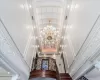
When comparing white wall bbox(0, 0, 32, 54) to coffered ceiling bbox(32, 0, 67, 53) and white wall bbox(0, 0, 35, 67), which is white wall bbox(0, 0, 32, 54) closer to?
white wall bbox(0, 0, 35, 67)

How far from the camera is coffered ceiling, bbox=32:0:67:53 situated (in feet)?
21.7

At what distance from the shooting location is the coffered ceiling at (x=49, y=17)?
660cm

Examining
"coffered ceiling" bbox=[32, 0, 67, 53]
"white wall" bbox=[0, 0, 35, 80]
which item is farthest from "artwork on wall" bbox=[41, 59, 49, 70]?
"coffered ceiling" bbox=[32, 0, 67, 53]

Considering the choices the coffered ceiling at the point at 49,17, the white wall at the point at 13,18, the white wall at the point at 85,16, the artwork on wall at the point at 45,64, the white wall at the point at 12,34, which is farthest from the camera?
the coffered ceiling at the point at 49,17

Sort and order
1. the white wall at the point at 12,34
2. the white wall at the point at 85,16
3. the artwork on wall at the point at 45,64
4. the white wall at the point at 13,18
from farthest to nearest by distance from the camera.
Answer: the artwork on wall at the point at 45,64, the white wall at the point at 85,16, the white wall at the point at 13,18, the white wall at the point at 12,34

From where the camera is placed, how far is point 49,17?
26.9 ft

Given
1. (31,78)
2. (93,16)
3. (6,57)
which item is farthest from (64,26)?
(6,57)

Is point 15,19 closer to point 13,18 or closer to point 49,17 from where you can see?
point 13,18

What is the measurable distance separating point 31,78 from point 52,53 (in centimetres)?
611

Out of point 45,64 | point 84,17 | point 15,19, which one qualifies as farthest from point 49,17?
point 15,19

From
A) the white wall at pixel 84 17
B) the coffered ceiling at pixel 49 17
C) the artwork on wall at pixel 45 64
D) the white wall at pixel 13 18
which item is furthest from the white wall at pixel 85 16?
the white wall at pixel 13 18

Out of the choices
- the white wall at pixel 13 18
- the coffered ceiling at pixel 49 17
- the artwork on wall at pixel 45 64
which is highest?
the white wall at pixel 13 18

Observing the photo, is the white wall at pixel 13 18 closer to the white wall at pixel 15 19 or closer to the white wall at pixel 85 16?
the white wall at pixel 15 19

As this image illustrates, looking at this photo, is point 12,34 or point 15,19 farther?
point 15,19
